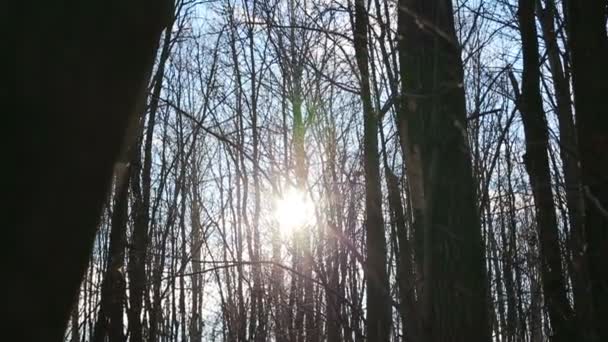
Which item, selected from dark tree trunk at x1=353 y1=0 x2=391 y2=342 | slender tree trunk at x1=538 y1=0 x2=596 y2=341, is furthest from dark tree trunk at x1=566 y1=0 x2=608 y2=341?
dark tree trunk at x1=353 y1=0 x2=391 y2=342

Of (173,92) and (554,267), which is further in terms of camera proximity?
(173,92)

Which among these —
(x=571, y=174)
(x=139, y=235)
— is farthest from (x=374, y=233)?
(x=139, y=235)

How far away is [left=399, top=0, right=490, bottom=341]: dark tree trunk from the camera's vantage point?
305 cm

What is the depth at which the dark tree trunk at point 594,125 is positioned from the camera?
3.34 metres

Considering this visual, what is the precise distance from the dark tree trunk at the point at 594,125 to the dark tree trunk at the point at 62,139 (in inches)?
119

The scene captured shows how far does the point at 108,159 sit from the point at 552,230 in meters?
4.93

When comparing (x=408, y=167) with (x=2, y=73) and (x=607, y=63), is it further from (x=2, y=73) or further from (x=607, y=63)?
(x=2, y=73)

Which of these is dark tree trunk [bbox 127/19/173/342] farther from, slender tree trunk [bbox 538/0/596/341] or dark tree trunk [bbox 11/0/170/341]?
dark tree trunk [bbox 11/0/170/341]

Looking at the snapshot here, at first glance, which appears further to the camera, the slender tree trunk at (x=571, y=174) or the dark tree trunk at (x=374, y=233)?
the dark tree trunk at (x=374, y=233)

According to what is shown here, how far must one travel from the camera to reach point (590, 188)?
346 centimetres

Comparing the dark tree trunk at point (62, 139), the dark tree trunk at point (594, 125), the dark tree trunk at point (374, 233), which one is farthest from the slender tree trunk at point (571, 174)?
the dark tree trunk at point (62, 139)

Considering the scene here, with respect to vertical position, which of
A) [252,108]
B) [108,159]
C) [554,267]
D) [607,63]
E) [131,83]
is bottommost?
[108,159]

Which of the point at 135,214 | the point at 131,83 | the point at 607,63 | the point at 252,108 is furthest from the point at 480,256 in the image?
the point at 252,108

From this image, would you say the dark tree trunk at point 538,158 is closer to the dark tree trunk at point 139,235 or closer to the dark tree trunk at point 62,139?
the dark tree trunk at point 139,235
